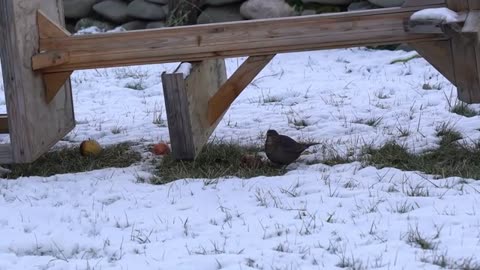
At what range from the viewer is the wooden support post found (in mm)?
5160

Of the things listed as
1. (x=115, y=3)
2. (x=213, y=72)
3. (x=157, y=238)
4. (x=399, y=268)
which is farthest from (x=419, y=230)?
(x=115, y=3)

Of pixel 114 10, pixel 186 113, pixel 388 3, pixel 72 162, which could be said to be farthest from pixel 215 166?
pixel 114 10

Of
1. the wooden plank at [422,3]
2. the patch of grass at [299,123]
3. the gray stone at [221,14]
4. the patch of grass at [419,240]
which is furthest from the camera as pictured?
the gray stone at [221,14]

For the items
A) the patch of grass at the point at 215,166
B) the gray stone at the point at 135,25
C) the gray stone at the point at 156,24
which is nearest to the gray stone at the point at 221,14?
the gray stone at the point at 156,24

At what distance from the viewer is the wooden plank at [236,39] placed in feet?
16.3

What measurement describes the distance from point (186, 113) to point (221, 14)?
13.1 feet

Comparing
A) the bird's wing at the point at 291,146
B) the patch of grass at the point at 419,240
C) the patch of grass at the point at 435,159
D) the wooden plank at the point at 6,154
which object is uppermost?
the wooden plank at the point at 6,154

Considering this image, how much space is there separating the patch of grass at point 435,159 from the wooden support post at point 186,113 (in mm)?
945

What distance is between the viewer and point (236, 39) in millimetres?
5109

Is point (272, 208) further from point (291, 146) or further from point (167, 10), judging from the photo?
point (167, 10)

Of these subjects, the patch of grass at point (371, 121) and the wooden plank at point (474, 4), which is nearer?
the wooden plank at point (474, 4)

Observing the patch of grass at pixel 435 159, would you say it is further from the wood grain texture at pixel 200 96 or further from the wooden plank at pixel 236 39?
the wood grain texture at pixel 200 96

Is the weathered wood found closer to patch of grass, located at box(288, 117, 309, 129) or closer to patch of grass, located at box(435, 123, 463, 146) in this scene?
patch of grass, located at box(435, 123, 463, 146)

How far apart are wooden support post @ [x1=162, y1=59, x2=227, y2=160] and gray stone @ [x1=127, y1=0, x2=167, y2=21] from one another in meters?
3.95
